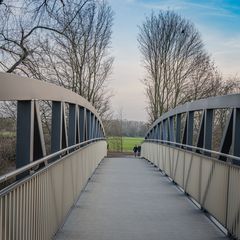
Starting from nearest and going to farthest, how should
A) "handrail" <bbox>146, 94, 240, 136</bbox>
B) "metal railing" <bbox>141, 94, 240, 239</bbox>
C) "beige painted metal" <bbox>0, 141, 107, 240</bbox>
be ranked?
"beige painted metal" <bbox>0, 141, 107, 240</bbox> → "metal railing" <bbox>141, 94, 240, 239</bbox> → "handrail" <bbox>146, 94, 240, 136</bbox>

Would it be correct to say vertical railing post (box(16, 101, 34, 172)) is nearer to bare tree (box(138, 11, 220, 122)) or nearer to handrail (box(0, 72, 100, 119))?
handrail (box(0, 72, 100, 119))

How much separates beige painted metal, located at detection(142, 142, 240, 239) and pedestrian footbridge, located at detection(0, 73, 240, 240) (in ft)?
0.04

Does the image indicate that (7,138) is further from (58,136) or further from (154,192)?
(154,192)

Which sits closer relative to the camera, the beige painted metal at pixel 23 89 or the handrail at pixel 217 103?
the beige painted metal at pixel 23 89

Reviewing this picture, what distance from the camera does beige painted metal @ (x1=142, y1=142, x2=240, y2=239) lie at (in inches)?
235

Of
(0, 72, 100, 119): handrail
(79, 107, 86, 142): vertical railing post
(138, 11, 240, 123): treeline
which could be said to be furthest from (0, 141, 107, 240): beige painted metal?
(138, 11, 240, 123): treeline

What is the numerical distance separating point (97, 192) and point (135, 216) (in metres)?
2.85

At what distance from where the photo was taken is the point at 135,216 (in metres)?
→ 7.90

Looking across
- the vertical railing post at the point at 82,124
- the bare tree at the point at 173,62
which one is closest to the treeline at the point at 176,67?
the bare tree at the point at 173,62

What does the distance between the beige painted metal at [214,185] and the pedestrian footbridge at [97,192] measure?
0.01 m

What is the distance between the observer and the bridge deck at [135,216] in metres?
6.55

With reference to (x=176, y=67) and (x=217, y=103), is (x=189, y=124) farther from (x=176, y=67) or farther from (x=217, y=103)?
(x=176, y=67)

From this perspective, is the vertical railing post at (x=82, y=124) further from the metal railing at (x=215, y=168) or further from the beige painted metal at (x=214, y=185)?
the beige painted metal at (x=214, y=185)

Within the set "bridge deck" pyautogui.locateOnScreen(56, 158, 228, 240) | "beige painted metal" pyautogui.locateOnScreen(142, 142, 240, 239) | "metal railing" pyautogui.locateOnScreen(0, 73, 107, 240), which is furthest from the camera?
"bridge deck" pyautogui.locateOnScreen(56, 158, 228, 240)
